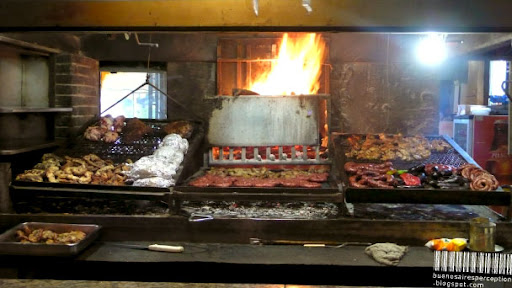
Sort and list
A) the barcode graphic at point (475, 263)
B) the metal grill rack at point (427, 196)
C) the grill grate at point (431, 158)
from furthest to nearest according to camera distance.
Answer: the grill grate at point (431, 158) < the metal grill rack at point (427, 196) < the barcode graphic at point (475, 263)

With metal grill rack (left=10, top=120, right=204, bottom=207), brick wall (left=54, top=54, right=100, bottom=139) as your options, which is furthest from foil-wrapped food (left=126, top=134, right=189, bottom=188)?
brick wall (left=54, top=54, right=100, bottom=139)

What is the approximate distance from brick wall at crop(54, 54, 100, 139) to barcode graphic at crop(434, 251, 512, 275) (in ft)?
20.6

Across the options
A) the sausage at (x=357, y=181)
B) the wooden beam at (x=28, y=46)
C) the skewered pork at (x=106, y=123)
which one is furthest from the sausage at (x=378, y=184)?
the wooden beam at (x=28, y=46)

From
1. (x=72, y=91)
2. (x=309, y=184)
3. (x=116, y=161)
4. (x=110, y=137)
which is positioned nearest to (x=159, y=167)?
(x=116, y=161)

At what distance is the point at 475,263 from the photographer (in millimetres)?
4562

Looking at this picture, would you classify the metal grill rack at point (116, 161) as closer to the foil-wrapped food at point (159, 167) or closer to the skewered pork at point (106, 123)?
the foil-wrapped food at point (159, 167)

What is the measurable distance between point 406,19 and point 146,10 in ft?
9.39

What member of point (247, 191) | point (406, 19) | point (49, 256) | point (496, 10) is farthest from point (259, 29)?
point (49, 256)

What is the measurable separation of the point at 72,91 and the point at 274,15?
4.55 meters

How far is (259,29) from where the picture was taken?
4785mm

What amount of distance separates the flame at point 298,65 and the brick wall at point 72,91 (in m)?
3.58

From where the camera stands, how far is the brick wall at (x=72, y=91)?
24.7 feet

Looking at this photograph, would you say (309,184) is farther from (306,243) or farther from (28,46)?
(28,46)

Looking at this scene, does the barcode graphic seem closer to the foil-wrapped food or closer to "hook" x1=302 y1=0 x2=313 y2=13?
"hook" x1=302 y1=0 x2=313 y2=13
